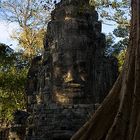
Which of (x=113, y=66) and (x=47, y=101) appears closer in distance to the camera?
(x=47, y=101)

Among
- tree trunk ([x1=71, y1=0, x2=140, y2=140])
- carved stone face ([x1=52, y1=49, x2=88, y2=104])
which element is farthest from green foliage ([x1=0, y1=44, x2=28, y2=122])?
tree trunk ([x1=71, y1=0, x2=140, y2=140])

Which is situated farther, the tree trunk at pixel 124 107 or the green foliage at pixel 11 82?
the green foliage at pixel 11 82

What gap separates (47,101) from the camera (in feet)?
41.4

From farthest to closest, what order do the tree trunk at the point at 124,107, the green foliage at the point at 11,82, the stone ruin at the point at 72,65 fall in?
the green foliage at the point at 11,82 → the stone ruin at the point at 72,65 → the tree trunk at the point at 124,107

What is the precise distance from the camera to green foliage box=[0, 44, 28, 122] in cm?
2506

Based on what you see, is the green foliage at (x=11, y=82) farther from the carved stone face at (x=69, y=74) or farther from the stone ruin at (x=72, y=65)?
the carved stone face at (x=69, y=74)

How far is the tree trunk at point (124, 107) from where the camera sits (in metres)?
4.63

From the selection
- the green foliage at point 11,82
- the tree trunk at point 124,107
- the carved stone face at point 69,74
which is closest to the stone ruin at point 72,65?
the carved stone face at point 69,74

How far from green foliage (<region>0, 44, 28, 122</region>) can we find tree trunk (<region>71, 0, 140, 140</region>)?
19121 millimetres

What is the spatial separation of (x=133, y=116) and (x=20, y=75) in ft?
69.7

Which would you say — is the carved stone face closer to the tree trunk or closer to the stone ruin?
the stone ruin

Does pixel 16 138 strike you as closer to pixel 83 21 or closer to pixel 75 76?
pixel 75 76

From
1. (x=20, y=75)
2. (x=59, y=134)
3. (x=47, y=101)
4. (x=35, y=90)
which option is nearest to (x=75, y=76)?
(x=47, y=101)

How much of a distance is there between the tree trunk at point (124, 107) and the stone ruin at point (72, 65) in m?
6.45
